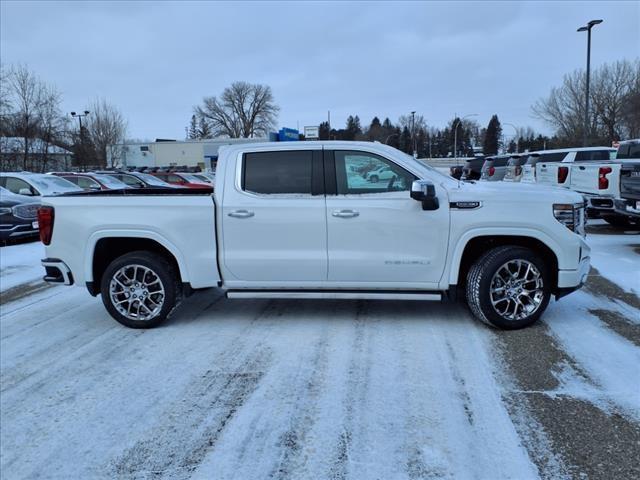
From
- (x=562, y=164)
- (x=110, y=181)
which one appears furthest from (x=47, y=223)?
(x=110, y=181)

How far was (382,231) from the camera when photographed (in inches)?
197

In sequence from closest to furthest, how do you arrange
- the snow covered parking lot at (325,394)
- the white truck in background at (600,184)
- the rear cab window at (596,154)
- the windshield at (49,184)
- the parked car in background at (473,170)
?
the snow covered parking lot at (325,394)
the white truck in background at (600,184)
the windshield at (49,184)
the rear cab window at (596,154)
the parked car in background at (473,170)

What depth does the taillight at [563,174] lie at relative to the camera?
12798 millimetres

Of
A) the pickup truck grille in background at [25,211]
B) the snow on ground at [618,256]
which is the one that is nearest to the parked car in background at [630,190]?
the snow on ground at [618,256]

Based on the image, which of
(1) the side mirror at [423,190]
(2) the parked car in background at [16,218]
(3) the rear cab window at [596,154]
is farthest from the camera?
(3) the rear cab window at [596,154]

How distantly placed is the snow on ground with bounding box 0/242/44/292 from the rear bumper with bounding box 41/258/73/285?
2.51 metres

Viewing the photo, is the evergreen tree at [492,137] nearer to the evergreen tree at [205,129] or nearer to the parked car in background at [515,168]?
the evergreen tree at [205,129]

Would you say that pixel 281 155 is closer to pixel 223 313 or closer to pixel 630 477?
pixel 223 313

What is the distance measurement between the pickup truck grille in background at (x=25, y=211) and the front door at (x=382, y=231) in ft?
30.6

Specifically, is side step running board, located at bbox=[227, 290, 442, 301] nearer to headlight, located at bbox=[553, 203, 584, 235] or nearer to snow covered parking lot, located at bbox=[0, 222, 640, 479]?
snow covered parking lot, located at bbox=[0, 222, 640, 479]

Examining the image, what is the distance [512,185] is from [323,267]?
2080 mm

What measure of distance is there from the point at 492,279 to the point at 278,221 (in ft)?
7.00

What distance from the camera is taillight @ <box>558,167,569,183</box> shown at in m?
12.8

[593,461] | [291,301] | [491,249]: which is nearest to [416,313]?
[491,249]
